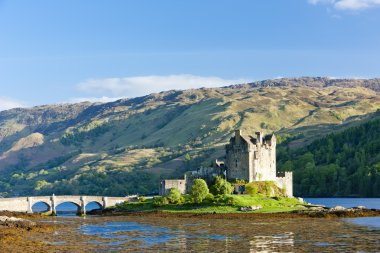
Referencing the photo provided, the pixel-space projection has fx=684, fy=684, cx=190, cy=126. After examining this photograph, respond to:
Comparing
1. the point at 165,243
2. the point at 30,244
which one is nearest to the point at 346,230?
the point at 165,243

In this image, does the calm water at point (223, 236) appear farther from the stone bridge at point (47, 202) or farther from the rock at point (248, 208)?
the stone bridge at point (47, 202)

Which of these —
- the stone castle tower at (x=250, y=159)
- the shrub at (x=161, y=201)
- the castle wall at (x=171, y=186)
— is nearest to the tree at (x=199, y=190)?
the shrub at (x=161, y=201)

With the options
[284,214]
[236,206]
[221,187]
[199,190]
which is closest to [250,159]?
[221,187]

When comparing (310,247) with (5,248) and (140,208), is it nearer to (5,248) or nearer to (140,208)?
(5,248)

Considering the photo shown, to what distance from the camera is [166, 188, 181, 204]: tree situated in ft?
486

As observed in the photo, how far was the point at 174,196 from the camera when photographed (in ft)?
489

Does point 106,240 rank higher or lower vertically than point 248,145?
lower

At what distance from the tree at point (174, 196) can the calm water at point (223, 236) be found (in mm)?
25996

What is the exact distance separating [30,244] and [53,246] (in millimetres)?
3428

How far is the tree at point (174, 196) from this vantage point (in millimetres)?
148125

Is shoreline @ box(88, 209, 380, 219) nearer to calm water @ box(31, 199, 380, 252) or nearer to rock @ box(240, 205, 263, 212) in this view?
rock @ box(240, 205, 263, 212)

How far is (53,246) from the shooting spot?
7850 cm

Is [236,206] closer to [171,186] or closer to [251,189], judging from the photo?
[251,189]

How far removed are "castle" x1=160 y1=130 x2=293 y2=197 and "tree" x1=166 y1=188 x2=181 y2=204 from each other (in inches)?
269
